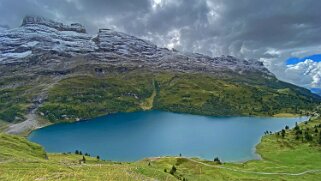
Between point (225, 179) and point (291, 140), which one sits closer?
point (225, 179)

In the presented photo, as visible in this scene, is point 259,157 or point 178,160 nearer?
point 178,160

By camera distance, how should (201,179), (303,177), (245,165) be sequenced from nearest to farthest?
1. (201,179)
2. (303,177)
3. (245,165)

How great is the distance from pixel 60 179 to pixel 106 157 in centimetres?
15403

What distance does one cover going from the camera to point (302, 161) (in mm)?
157125

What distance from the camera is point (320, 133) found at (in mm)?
198750

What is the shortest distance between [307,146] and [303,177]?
58.8 metres

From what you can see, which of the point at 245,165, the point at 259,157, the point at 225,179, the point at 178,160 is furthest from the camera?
the point at 259,157

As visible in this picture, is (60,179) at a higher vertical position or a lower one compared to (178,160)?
higher

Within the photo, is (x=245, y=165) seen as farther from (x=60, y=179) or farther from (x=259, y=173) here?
(x=60, y=179)

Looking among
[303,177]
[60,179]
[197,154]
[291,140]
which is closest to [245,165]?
[303,177]

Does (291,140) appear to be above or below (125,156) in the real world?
above

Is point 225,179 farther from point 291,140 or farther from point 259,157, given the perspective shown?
point 291,140

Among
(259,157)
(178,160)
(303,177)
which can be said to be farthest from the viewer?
(259,157)

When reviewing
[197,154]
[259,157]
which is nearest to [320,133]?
[259,157]
